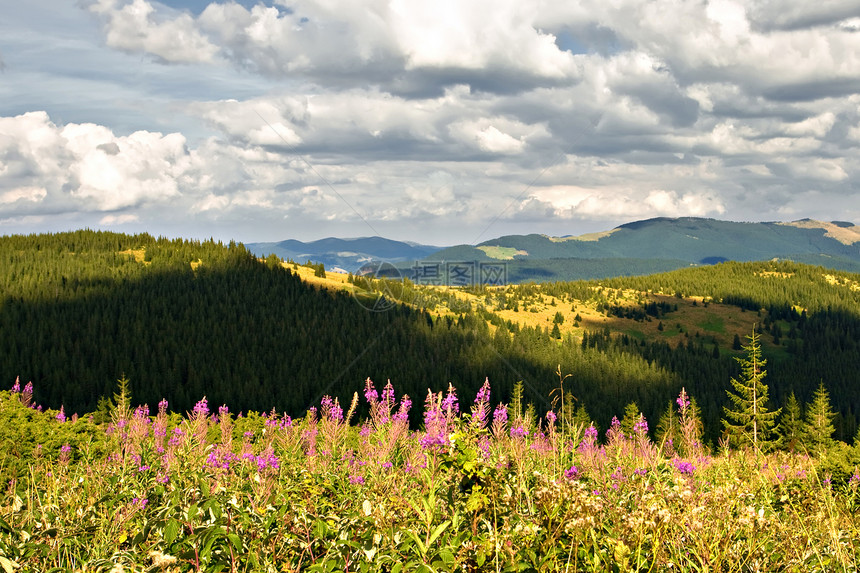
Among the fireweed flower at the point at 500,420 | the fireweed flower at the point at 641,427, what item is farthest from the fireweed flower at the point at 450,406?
the fireweed flower at the point at 641,427

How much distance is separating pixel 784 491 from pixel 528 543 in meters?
4.66

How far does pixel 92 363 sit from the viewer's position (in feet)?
435

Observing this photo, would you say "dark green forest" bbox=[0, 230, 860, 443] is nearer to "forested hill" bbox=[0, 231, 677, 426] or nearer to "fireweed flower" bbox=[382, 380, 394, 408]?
"forested hill" bbox=[0, 231, 677, 426]

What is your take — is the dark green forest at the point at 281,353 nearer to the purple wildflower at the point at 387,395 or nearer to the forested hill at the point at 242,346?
the forested hill at the point at 242,346

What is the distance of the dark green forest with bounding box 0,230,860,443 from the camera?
392 feet

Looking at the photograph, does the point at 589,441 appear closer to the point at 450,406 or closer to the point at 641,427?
the point at 641,427

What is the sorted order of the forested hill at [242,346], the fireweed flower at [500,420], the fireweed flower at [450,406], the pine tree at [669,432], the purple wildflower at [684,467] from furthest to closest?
1. the forested hill at [242,346]
2. the fireweed flower at [500,420]
3. the pine tree at [669,432]
4. the fireweed flower at [450,406]
5. the purple wildflower at [684,467]

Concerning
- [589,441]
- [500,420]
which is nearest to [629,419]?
[500,420]

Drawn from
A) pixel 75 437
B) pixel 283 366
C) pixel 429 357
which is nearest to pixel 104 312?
pixel 283 366

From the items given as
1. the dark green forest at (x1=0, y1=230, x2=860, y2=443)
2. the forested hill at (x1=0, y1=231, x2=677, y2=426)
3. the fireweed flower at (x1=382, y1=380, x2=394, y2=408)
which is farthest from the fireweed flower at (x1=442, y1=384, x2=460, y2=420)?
the forested hill at (x1=0, y1=231, x2=677, y2=426)

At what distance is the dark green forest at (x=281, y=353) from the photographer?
119 m

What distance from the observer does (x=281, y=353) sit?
144 metres

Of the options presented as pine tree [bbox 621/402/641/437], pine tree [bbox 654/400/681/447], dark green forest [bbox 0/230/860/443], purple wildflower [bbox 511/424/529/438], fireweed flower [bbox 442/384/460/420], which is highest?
fireweed flower [bbox 442/384/460/420]

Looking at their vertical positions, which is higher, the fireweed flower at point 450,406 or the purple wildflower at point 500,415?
the fireweed flower at point 450,406
